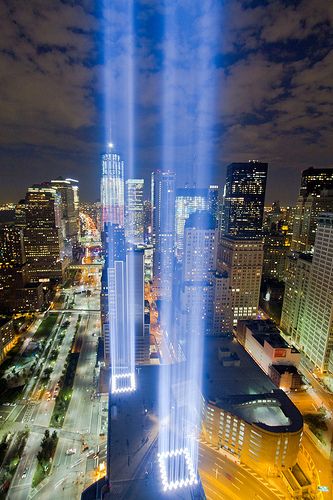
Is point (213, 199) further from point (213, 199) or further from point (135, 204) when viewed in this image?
point (135, 204)

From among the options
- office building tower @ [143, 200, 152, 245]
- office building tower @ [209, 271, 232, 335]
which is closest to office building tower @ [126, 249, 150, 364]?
office building tower @ [209, 271, 232, 335]

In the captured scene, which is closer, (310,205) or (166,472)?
(166,472)

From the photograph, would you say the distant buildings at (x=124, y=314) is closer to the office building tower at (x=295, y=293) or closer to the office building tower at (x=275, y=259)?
the office building tower at (x=295, y=293)

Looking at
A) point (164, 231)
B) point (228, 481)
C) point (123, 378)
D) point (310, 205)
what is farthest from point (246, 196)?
point (228, 481)

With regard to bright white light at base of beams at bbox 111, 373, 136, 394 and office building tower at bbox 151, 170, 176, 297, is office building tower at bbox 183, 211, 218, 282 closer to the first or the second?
office building tower at bbox 151, 170, 176, 297

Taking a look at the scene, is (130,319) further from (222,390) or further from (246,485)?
(246,485)

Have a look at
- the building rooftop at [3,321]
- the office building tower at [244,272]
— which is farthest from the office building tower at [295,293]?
the building rooftop at [3,321]
